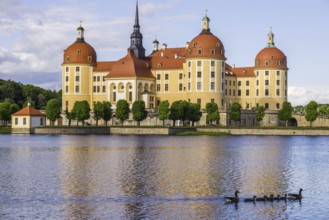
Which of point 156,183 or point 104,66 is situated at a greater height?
point 104,66

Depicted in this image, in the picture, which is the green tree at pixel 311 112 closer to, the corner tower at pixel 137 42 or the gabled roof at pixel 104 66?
the corner tower at pixel 137 42

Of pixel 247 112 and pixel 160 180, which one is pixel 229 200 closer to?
pixel 160 180

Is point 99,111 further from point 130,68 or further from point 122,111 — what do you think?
point 130,68

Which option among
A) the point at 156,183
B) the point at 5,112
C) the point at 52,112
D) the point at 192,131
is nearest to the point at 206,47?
the point at 192,131

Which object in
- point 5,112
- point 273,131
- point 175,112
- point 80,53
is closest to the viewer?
point 273,131

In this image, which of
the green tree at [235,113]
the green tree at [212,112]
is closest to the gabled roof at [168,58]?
the green tree at [212,112]

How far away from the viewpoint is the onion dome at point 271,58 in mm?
121750

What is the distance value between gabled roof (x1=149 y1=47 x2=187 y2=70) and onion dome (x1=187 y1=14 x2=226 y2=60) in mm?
6175

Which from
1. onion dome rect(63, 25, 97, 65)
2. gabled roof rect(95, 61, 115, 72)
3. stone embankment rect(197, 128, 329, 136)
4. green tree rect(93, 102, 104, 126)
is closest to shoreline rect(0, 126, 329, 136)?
stone embankment rect(197, 128, 329, 136)

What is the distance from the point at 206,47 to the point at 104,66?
73.0 feet

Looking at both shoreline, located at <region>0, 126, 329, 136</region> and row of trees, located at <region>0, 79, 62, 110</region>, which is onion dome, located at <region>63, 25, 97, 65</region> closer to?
row of trees, located at <region>0, 79, 62, 110</region>

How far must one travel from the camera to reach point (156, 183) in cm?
3734

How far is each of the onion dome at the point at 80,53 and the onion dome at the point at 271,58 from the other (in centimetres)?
3118

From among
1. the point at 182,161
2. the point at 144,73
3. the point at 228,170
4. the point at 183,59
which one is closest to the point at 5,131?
the point at 144,73
